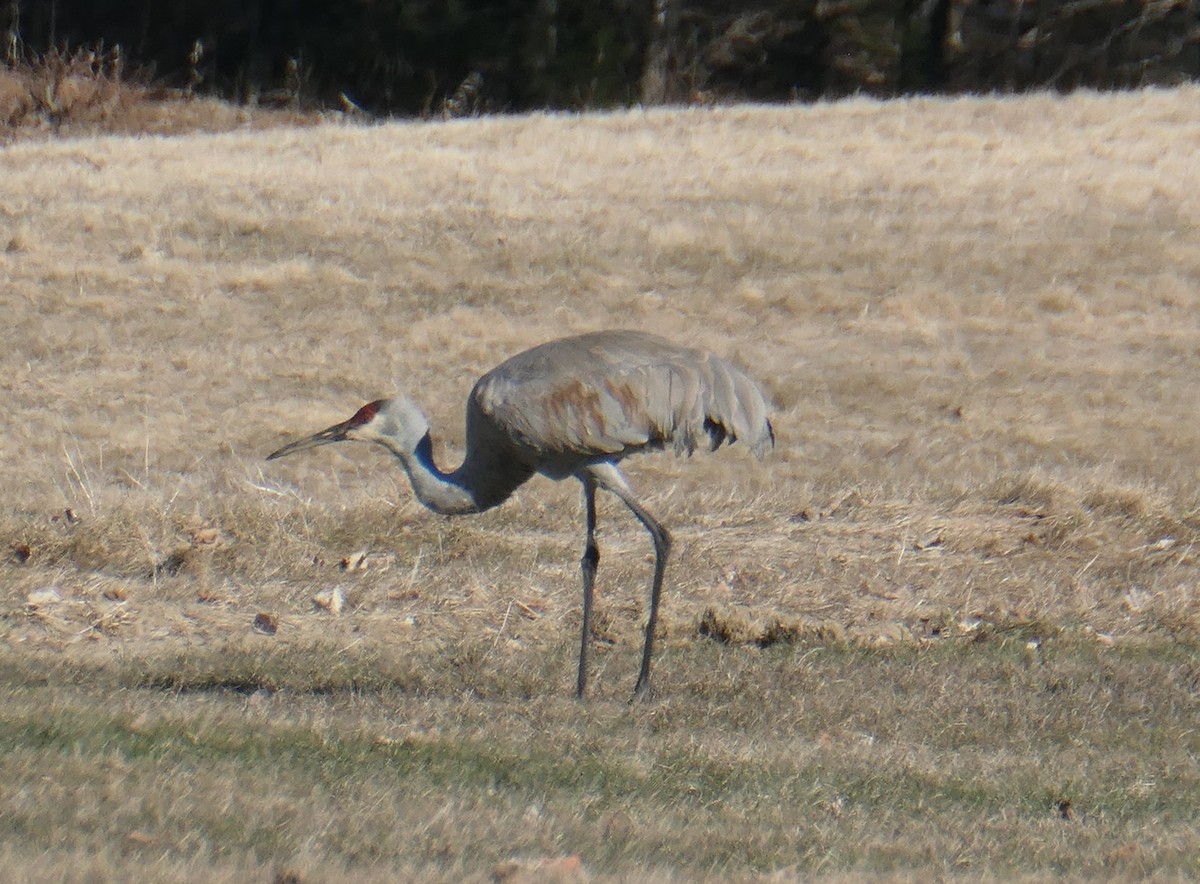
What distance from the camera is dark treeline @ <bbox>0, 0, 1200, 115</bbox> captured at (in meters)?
25.1

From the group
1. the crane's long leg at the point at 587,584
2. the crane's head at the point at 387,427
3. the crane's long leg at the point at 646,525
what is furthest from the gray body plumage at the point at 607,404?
the crane's long leg at the point at 587,584

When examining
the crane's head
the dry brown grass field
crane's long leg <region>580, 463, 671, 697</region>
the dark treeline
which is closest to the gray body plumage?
crane's long leg <region>580, 463, 671, 697</region>

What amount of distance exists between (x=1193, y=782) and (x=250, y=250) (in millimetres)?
11603

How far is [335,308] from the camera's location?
592 inches

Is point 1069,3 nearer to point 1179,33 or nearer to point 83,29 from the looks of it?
point 1179,33

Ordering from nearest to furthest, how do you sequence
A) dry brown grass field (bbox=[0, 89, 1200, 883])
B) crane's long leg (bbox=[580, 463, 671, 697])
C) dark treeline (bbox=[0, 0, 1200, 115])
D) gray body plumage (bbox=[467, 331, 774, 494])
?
dry brown grass field (bbox=[0, 89, 1200, 883]) → gray body plumage (bbox=[467, 331, 774, 494]) → crane's long leg (bbox=[580, 463, 671, 697]) → dark treeline (bbox=[0, 0, 1200, 115])

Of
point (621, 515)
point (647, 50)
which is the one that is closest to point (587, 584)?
point (621, 515)

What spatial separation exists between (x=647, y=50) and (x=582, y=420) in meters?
19.2

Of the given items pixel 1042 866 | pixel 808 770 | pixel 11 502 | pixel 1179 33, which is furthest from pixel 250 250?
pixel 1179 33

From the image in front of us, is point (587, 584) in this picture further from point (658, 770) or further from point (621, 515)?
point (621, 515)

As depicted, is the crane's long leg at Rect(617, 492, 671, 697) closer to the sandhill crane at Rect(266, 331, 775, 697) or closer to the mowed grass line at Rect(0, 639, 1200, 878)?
the sandhill crane at Rect(266, 331, 775, 697)

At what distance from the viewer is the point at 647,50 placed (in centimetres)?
2552

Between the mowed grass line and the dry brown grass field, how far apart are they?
2cm

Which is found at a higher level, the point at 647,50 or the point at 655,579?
the point at 647,50
